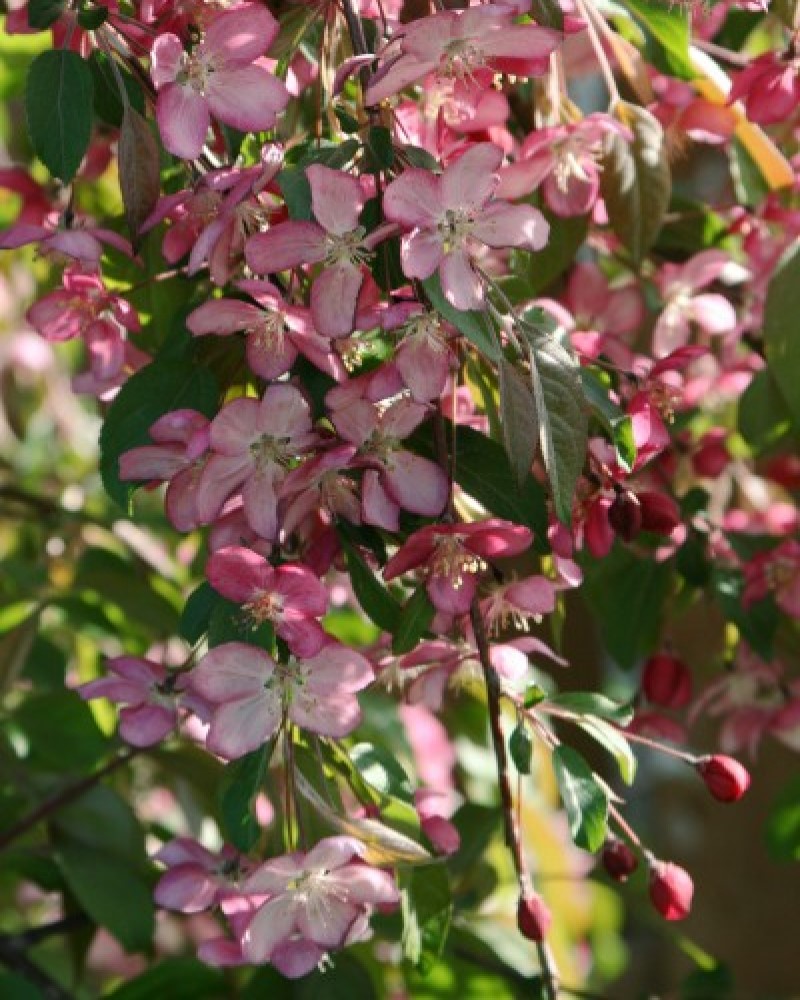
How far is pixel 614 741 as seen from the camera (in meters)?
0.80

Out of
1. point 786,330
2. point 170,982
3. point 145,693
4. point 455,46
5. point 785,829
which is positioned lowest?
point 170,982

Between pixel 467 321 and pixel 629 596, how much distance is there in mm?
452

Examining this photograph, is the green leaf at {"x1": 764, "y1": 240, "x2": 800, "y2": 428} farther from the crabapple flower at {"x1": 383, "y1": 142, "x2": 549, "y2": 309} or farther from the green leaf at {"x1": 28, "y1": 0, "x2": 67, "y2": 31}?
the green leaf at {"x1": 28, "y1": 0, "x2": 67, "y2": 31}

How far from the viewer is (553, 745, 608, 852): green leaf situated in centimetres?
77

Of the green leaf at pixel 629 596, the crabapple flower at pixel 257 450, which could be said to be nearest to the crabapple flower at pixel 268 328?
the crabapple flower at pixel 257 450

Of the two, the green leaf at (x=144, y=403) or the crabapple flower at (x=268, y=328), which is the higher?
the crabapple flower at (x=268, y=328)

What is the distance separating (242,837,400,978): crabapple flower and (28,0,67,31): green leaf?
364 millimetres

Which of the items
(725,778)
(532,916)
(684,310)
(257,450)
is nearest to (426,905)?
(532,916)

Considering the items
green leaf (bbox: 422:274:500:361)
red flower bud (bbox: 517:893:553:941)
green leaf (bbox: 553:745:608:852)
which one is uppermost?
green leaf (bbox: 422:274:500:361)

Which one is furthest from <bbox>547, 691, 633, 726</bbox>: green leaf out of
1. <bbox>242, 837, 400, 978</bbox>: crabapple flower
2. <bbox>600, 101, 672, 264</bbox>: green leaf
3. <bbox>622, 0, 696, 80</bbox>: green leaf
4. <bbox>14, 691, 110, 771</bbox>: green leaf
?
<bbox>14, 691, 110, 771</bbox>: green leaf

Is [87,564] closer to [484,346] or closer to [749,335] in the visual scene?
[749,335]

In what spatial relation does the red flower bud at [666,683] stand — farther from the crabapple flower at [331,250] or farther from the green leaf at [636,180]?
the crabapple flower at [331,250]

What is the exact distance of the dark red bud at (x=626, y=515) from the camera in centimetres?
80

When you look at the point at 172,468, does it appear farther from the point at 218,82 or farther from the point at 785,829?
the point at 785,829
